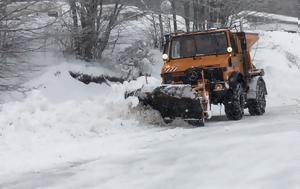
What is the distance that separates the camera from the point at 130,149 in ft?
33.4

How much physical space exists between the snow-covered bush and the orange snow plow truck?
23.4 feet

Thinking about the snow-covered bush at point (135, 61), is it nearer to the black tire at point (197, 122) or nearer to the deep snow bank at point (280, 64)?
the deep snow bank at point (280, 64)

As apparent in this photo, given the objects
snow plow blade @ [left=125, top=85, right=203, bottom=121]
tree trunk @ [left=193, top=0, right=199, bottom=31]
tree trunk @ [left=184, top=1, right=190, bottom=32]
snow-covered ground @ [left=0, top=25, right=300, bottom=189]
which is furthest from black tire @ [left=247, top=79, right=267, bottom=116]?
tree trunk @ [left=193, top=0, right=199, bottom=31]

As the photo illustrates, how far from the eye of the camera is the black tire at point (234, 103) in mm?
13945

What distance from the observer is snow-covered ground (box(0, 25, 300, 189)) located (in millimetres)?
7602

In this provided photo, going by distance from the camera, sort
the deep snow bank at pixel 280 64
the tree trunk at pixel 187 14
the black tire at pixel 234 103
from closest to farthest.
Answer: the black tire at pixel 234 103
the deep snow bank at pixel 280 64
the tree trunk at pixel 187 14

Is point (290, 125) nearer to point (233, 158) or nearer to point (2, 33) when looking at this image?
point (233, 158)

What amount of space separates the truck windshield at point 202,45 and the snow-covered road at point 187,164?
331 cm

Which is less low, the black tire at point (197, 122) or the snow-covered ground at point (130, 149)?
the snow-covered ground at point (130, 149)

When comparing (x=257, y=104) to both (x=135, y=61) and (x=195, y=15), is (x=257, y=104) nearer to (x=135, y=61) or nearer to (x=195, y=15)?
(x=135, y=61)

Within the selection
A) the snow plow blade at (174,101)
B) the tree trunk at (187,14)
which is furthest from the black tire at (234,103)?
the tree trunk at (187,14)

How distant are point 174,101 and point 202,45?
2067 millimetres

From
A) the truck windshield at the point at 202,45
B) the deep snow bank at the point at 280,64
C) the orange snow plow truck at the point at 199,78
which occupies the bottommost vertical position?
the deep snow bank at the point at 280,64

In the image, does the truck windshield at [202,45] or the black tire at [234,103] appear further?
the truck windshield at [202,45]
